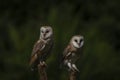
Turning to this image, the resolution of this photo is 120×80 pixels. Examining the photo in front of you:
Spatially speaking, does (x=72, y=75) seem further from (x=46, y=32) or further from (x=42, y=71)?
(x=46, y=32)

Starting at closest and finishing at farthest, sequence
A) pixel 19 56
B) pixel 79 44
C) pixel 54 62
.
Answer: pixel 79 44, pixel 54 62, pixel 19 56

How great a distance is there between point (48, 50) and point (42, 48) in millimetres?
45

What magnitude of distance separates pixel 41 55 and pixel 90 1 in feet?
40.0

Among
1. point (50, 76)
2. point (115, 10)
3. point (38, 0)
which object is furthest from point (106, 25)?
point (50, 76)

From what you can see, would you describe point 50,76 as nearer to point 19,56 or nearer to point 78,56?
point 19,56

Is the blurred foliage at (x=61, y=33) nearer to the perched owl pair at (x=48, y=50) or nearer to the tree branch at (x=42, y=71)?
the perched owl pair at (x=48, y=50)

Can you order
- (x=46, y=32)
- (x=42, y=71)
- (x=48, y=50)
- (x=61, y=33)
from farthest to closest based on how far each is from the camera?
1. (x=61, y=33)
2. (x=48, y=50)
3. (x=46, y=32)
4. (x=42, y=71)

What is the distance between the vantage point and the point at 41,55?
15.2ft

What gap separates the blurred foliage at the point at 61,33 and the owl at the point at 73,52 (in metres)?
3.45

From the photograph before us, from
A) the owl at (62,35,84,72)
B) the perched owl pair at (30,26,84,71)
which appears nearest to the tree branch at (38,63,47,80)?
the perched owl pair at (30,26,84,71)

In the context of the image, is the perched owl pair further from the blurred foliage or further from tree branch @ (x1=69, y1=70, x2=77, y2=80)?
the blurred foliage

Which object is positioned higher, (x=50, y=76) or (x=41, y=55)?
(x=41, y=55)

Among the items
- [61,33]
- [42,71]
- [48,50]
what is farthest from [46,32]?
[61,33]

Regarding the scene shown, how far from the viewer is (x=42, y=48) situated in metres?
4.64
